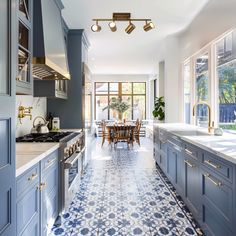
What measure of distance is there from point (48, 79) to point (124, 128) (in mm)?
4364

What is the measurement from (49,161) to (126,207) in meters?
1.26

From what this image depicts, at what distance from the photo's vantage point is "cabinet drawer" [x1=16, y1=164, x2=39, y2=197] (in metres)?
1.42

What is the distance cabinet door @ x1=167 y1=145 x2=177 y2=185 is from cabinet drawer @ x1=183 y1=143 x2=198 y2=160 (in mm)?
534

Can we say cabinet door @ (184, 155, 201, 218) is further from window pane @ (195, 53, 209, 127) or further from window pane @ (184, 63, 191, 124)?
window pane @ (184, 63, 191, 124)

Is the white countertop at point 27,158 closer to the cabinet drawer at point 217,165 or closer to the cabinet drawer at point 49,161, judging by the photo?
the cabinet drawer at point 49,161

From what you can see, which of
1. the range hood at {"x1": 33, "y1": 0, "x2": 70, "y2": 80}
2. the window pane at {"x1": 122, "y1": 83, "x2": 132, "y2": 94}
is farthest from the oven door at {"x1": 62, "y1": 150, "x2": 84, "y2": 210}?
the window pane at {"x1": 122, "y1": 83, "x2": 132, "y2": 94}

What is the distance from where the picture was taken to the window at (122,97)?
10.9 meters

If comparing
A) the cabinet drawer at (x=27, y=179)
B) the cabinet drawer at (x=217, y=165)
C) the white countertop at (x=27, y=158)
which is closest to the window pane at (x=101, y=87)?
the white countertop at (x=27, y=158)

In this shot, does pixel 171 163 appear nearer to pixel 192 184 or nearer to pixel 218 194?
pixel 192 184

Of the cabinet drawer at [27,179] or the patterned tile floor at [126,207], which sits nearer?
the cabinet drawer at [27,179]

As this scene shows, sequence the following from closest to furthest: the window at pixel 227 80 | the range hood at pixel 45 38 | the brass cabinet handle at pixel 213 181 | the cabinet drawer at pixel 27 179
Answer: the cabinet drawer at pixel 27 179 < the brass cabinet handle at pixel 213 181 < the range hood at pixel 45 38 < the window at pixel 227 80

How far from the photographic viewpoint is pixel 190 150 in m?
2.44

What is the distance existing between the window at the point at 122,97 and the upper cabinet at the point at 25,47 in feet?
28.8

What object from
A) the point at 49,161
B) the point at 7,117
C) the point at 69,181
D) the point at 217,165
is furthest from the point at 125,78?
the point at 7,117
